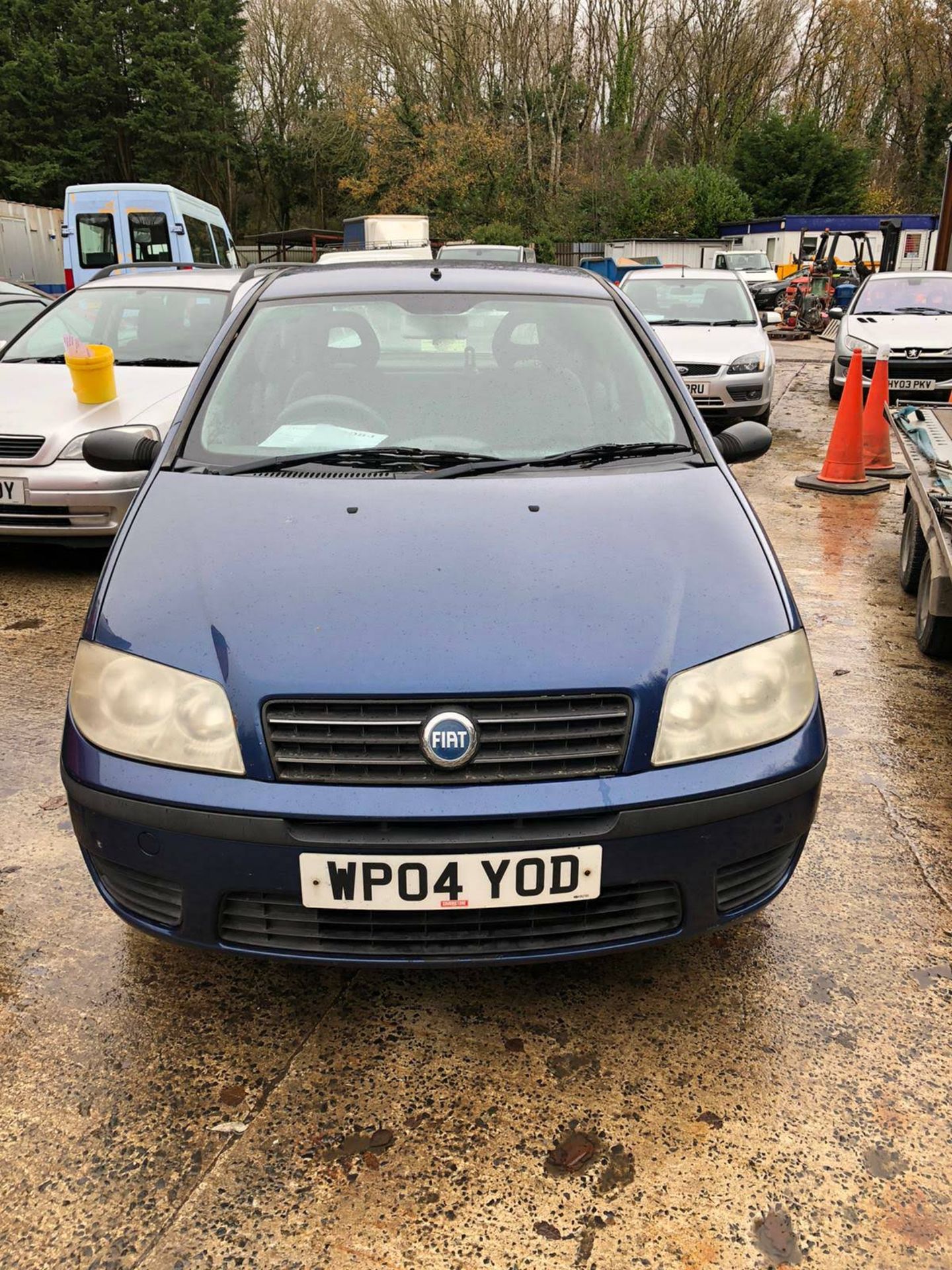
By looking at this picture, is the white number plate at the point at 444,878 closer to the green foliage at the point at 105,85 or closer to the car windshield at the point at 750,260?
the car windshield at the point at 750,260

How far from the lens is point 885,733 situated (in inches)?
151

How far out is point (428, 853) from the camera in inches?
73.9

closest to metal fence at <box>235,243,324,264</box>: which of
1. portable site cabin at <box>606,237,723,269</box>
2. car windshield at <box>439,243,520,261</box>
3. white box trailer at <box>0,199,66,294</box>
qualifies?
white box trailer at <box>0,199,66,294</box>

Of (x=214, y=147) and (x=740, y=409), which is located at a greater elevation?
(x=214, y=147)

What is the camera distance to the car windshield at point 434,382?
2877mm

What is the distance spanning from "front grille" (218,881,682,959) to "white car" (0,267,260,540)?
3.80 metres

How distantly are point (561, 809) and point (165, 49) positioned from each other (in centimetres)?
4140

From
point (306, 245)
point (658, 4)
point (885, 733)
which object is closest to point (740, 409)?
point (885, 733)

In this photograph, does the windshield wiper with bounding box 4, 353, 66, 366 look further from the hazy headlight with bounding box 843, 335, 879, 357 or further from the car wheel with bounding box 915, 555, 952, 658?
the hazy headlight with bounding box 843, 335, 879, 357

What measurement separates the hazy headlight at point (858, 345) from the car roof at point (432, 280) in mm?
8095

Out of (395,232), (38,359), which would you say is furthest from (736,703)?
(395,232)

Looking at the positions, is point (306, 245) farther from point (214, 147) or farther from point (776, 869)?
point (776, 869)

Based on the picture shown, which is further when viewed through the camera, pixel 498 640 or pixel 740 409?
pixel 740 409

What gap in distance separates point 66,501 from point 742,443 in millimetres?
3571
